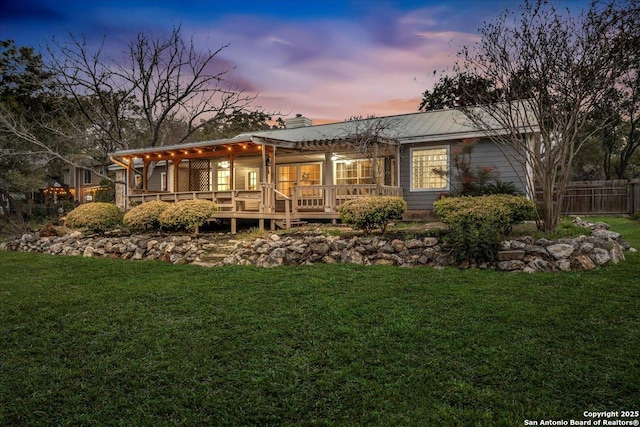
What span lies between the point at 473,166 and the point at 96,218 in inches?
442

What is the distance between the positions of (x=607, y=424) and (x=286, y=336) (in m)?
2.66

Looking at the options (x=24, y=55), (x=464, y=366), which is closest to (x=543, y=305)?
(x=464, y=366)

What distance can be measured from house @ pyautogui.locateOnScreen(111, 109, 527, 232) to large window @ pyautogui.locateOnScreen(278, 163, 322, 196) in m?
0.04

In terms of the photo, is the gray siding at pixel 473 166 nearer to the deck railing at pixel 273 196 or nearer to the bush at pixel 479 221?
the deck railing at pixel 273 196

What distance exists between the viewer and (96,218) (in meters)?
12.2

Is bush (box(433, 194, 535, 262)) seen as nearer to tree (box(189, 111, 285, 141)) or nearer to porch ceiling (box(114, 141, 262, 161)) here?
porch ceiling (box(114, 141, 262, 161))

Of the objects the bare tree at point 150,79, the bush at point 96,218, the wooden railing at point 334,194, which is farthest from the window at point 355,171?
the bush at point 96,218

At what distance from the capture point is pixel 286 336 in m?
4.24

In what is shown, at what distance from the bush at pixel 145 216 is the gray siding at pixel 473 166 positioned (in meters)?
7.45

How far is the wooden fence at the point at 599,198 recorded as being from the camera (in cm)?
1744

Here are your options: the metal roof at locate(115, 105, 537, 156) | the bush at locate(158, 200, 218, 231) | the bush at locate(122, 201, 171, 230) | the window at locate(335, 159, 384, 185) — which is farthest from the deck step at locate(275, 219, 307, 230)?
the bush at locate(122, 201, 171, 230)

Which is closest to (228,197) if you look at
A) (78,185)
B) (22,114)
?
(22,114)

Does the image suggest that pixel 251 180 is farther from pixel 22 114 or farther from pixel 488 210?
pixel 22 114

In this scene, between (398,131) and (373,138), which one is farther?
(398,131)
